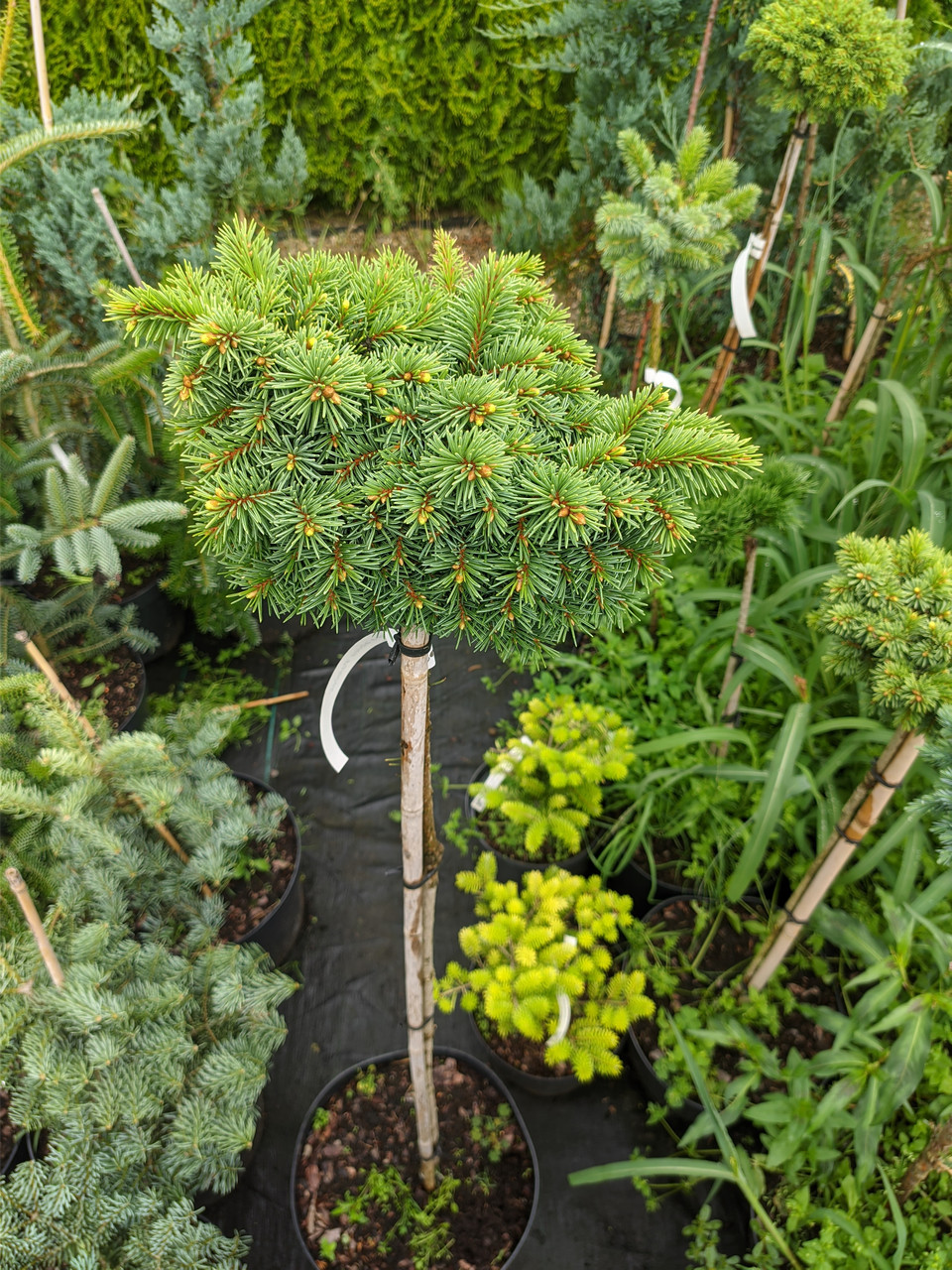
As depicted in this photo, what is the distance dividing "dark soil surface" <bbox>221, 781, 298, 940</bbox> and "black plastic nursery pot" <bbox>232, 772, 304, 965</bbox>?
0.06 ft

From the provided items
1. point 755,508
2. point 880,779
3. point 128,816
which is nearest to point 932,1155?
point 880,779

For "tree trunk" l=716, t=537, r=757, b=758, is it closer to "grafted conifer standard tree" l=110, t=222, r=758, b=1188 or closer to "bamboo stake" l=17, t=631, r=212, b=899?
"grafted conifer standard tree" l=110, t=222, r=758, b=1188

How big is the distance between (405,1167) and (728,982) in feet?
2.72

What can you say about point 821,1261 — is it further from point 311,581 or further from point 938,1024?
point 311,581

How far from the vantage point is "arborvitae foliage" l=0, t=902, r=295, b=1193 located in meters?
1.16

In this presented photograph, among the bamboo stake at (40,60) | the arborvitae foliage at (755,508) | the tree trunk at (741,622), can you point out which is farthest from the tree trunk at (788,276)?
the bamboo stake at (40,60)

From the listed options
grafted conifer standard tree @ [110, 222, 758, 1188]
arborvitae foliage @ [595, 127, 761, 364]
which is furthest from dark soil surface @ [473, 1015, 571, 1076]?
arborvitae foliage @ [595, 127, 761, 364]

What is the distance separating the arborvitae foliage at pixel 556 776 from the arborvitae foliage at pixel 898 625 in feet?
2.59

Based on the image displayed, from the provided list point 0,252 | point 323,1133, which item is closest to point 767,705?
point 323,1133

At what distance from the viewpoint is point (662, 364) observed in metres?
3.35

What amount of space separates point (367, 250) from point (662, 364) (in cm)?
188

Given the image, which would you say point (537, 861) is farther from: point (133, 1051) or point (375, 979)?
point (133, 1051)

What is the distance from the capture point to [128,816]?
157 centimetres

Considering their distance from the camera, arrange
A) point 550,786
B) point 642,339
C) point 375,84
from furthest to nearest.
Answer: point 375,84
point 642,339
point 550,786
